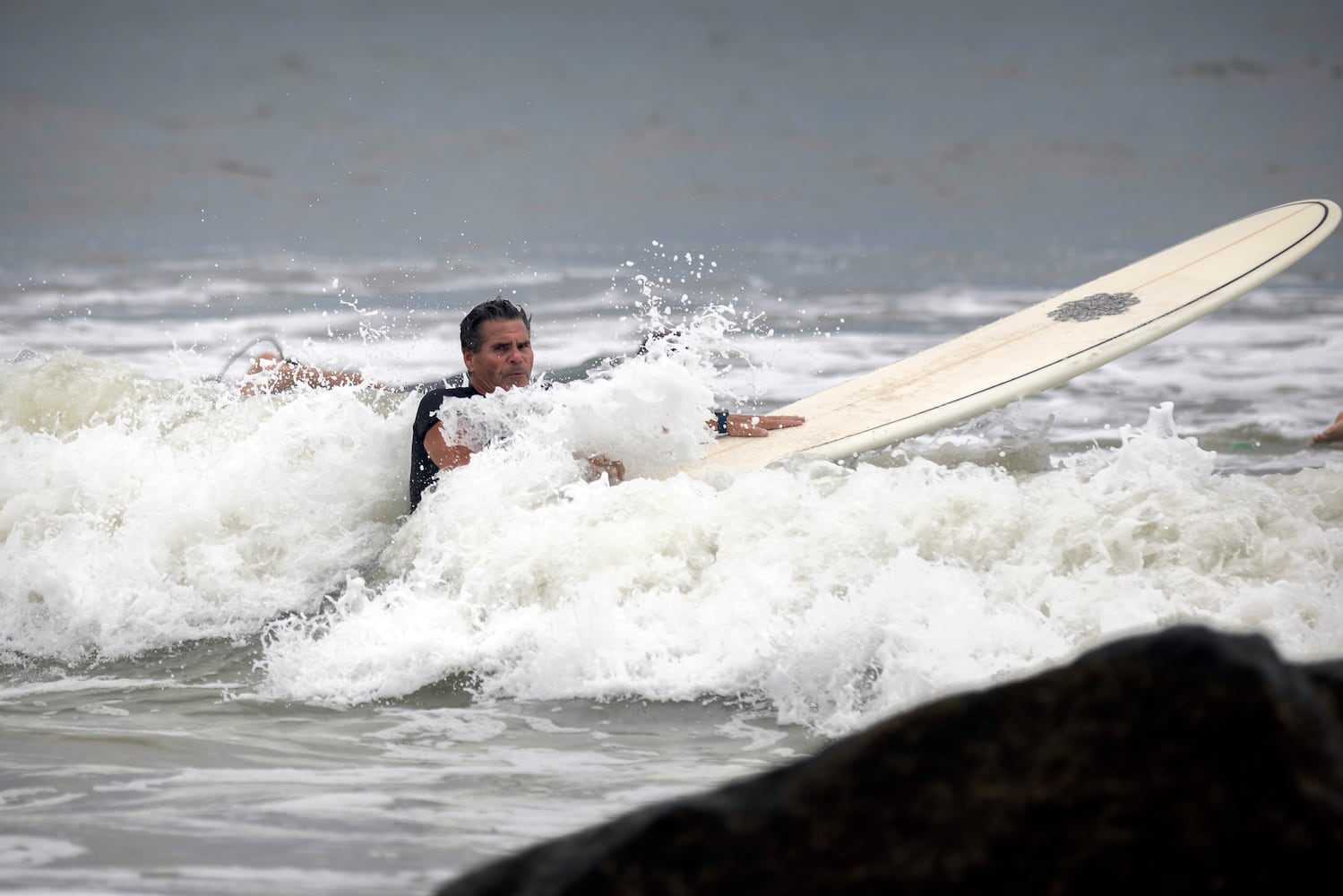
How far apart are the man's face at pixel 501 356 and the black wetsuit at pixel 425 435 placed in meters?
0.09

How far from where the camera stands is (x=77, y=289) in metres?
18.4

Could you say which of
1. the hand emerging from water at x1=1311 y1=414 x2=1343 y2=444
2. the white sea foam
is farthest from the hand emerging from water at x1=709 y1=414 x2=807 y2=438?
the hand emerging from water at x1=1311 y1=414 x2=1343 y2=444

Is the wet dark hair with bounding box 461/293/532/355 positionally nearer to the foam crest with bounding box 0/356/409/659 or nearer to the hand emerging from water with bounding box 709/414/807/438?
the foam crest with bounding box 0/356/409/659

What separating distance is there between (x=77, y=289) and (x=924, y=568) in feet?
59.1

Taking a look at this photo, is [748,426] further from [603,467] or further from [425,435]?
[425,435]

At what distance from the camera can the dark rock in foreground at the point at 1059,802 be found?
0.97 metres

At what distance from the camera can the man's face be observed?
418 cm

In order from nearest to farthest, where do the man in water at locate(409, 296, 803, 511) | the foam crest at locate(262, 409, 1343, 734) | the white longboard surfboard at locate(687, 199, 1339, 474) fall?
the foam crest at locate(262, 409, 1343, 734) → the man in water at locate(409, 296, 803, 511) → the white longboard surfboard at locate(687, 199, 1339, 474)

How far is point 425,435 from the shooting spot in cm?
416

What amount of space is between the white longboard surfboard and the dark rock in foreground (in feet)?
11.5

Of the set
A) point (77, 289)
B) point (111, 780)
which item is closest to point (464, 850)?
point (111, 780)

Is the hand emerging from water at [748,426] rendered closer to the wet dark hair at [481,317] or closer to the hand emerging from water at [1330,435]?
the wet dark hair at [481,317]

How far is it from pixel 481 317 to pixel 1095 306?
3.42 meters

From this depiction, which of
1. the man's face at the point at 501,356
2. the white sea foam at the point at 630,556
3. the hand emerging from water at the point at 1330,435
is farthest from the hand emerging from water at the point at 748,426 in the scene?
the hand emerging from water at the point at 1330,435
